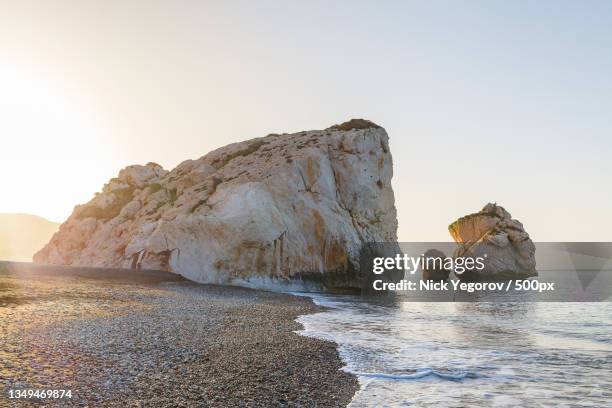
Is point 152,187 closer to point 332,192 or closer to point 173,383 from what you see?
point 332,192

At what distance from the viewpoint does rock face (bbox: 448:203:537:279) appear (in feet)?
304

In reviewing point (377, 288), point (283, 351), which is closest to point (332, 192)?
point (377, 288)

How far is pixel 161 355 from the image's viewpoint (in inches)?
629

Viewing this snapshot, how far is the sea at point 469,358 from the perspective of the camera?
557 inches

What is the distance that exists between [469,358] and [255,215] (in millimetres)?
36824

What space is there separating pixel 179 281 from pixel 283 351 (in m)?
34.4

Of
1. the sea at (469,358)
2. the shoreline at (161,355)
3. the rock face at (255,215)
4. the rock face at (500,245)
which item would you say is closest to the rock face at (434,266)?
the rock face at (500,245)

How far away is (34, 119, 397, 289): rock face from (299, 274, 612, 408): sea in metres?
19.9

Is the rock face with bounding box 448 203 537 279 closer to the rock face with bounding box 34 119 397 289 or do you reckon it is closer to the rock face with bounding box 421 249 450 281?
the rock face with bounding box 421 249 450 281

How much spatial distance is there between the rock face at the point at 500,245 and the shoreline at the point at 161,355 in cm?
7263

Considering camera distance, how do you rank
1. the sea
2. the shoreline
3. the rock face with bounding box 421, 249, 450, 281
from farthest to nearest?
the rock face with bounding box 421, 249, 450, 281 → the sea → the shoreline

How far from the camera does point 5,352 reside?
47.2ft

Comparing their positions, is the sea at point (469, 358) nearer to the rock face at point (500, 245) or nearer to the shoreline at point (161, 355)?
the shoreline at point (161, 355)

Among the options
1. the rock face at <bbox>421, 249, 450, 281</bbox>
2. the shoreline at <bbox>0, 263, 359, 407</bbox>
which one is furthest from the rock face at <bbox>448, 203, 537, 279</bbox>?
the shoreline at <bbox>0, 263, 359, 407</bbox>
